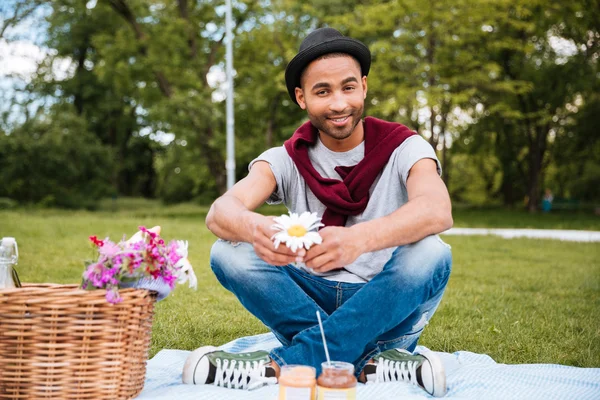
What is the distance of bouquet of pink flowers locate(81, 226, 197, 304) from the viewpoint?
7.39 ft

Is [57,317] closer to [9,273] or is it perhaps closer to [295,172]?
[9,273]

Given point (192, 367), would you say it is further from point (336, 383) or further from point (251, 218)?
point (336, 383)

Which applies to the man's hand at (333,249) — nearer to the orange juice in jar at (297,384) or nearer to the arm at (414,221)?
the arm at (414,221)

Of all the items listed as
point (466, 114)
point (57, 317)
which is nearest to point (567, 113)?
point (466, 114)

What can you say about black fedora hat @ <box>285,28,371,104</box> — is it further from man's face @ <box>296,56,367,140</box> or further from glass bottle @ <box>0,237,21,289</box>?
glass bottle @ <box>0,237,21,289</box>

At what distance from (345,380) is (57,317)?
3.41 feet

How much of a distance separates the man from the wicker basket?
0.52m

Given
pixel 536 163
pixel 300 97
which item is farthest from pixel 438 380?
pixel 536 163

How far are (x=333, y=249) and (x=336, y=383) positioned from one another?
48cm

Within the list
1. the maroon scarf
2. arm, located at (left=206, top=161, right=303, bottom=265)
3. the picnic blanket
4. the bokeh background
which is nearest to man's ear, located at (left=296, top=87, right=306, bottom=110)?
the maroon scarf

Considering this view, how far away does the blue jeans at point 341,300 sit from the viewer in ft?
8.30

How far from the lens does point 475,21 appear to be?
53.6ft

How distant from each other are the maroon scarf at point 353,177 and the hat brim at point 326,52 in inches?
13.9

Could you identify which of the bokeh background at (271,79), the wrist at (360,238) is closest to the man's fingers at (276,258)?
the wrist at (360,238)
